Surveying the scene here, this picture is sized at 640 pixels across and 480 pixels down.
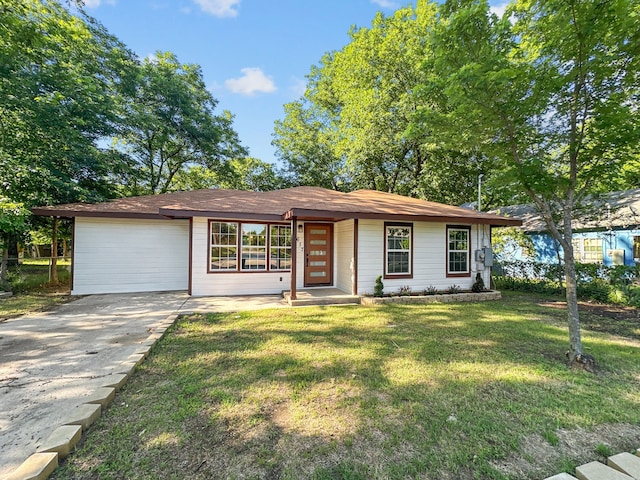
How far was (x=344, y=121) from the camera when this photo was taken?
685 inches

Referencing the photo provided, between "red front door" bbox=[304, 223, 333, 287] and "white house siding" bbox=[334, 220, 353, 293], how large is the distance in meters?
0.24

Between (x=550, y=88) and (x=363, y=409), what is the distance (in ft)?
14.8

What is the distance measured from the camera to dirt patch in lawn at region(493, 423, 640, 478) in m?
2.02

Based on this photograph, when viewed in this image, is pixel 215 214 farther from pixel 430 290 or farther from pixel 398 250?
pixel 430 290

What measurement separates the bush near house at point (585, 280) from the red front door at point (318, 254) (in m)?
6.62

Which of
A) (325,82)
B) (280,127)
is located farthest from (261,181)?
(325,82)

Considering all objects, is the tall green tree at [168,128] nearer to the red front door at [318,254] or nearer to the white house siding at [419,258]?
the red front door at [318,254]

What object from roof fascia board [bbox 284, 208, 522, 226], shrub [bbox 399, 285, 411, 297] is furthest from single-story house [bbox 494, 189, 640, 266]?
shrub [bbox 399, 285, 411, 297]

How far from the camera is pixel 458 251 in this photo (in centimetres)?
904

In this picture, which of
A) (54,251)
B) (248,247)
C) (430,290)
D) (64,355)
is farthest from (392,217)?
(54,251)

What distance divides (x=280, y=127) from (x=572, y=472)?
2302cm

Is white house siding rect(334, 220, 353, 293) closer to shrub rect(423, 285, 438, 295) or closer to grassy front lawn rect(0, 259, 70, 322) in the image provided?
shrub rect(423, 285, 438, 295)

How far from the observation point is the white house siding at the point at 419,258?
26.3 feet

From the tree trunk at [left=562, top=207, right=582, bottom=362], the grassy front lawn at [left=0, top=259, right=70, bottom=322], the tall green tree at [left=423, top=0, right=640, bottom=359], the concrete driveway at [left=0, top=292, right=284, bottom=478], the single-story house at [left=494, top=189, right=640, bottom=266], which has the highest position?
the tall green tree at [left=423, top=0, right=640, bottom=359]
